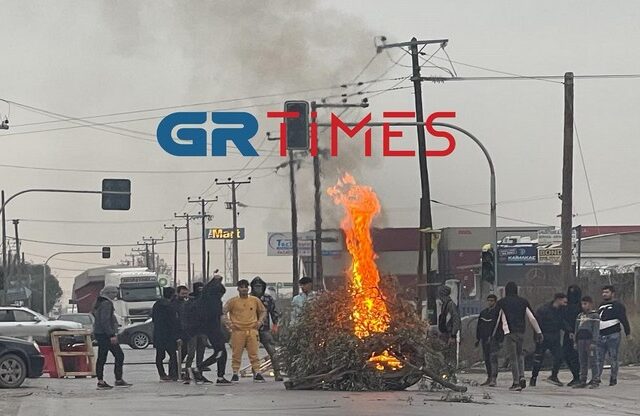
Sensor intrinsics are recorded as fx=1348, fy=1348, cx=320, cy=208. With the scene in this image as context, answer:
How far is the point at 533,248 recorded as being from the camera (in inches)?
2067

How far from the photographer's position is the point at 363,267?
19.7 meters

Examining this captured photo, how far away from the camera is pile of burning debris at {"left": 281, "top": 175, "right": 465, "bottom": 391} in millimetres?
18453

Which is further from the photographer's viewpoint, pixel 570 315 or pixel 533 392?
pixel 570 315

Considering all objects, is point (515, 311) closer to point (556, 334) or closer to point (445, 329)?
point (445, 329)

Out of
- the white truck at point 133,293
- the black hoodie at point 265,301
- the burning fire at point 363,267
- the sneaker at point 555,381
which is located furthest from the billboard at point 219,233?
the burning fire at point 363,267

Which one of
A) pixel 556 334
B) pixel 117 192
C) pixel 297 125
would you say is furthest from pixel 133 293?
pixel 556 334

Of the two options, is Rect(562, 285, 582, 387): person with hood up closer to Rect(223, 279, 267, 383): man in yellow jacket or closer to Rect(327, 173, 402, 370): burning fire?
Rect(327, 173, 402, 370): burning fire

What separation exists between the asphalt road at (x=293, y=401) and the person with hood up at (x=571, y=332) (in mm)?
672

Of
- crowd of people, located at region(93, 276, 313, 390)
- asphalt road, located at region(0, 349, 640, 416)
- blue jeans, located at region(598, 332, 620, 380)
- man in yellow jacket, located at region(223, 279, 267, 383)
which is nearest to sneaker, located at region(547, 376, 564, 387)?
asphalt road, located at region(0, 349, 640, 416)

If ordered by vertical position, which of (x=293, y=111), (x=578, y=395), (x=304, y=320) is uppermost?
(x=293, y=111)

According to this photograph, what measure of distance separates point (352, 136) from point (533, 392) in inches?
845

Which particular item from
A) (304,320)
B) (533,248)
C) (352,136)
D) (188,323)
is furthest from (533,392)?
(533,248)

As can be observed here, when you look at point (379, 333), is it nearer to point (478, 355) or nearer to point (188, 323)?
point (188, 323)

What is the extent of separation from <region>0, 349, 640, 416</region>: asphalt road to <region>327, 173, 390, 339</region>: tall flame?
110 cm
